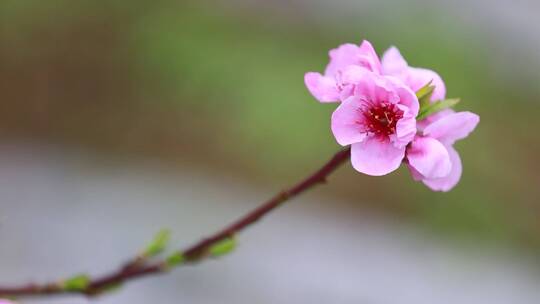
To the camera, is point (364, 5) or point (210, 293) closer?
point (210, 293)

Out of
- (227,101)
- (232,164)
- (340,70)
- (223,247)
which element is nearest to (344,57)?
(340,70)

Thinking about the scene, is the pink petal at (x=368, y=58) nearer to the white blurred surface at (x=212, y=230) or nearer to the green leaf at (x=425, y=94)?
the green leaf at (x=425, y=94)

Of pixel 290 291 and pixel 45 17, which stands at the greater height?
pixel 45 17

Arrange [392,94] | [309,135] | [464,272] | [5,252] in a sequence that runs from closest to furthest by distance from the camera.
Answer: [392,94]
[5,252]
[464,272]
[309,135]

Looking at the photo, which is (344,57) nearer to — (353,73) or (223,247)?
(353,73)

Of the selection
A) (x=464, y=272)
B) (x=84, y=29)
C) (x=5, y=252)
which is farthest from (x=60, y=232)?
(x=464, y=272)

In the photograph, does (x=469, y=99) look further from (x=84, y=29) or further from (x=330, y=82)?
(x=330, y=82)

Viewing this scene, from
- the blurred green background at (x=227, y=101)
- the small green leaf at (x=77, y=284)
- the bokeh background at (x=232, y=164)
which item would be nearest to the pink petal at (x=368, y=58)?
the small green leaf at (x=77, y=284)

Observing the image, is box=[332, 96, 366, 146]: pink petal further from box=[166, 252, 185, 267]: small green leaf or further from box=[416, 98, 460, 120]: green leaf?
box=[166, 252, 185, 267]: small green leaf
